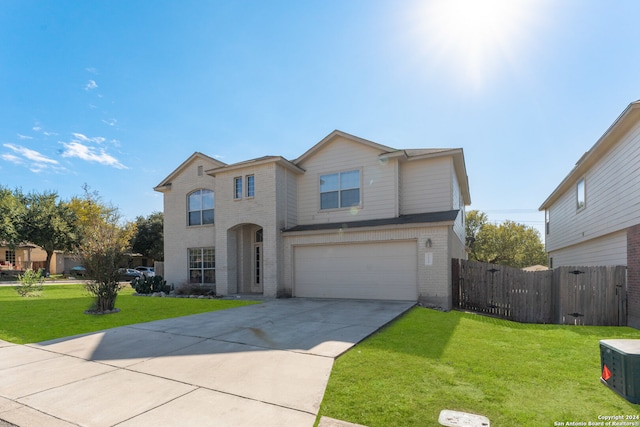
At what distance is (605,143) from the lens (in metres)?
11.5

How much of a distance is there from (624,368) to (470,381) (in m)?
1.72

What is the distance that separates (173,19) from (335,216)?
31.2 ft

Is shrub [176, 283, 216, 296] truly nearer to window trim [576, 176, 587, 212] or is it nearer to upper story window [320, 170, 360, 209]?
upper story window [320, 170, 360, 209]

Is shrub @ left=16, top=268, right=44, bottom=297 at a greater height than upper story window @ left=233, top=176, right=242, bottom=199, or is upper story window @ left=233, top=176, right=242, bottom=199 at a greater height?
upper story window @ left=233, top=176, right=242, bottom=199

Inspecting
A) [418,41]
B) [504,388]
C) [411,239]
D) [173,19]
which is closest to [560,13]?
[418,41]

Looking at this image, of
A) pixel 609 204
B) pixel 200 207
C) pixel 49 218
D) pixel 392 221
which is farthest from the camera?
pixel 49 218

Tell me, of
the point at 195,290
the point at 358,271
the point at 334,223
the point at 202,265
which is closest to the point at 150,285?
the point at 202,265

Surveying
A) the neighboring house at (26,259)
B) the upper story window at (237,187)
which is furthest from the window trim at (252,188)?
the neighboring house at (26,259)

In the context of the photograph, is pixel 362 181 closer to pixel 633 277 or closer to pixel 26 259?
pixel 633 277

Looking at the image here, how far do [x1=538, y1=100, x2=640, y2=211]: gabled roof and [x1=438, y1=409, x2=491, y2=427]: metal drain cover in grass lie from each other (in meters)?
9.86

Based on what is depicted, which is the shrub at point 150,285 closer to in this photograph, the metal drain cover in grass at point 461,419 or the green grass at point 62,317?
the green grass at point 62,317

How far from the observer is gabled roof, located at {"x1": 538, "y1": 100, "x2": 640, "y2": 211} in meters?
9.48

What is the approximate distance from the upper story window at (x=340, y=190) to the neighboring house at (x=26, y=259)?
39.0 metres

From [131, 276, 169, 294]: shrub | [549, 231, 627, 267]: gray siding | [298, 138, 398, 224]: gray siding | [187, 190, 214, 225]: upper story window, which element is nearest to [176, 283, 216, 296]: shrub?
[131, 276, 169, 294]: shrub
